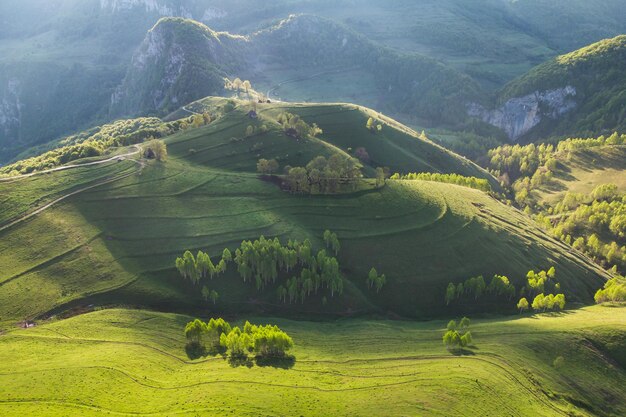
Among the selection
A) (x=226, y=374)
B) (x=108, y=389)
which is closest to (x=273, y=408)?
(x=226, y=374)

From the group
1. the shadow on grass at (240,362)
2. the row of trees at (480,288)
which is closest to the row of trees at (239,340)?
the shadow on grass at (240,362)

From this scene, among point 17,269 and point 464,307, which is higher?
point 17,269

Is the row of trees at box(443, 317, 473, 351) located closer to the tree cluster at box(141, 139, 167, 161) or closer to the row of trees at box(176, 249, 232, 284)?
the row of trees at box(176, 249, 232, 284)

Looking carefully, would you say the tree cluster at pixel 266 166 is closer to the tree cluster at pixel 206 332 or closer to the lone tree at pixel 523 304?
the tree cluster at pixel 206 332

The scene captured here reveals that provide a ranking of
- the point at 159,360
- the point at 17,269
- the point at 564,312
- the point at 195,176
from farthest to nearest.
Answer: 1. the point at 195,176
2. the point at 564,312
3. the point at 17,269
4. the point at 159,360

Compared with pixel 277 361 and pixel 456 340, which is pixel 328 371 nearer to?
pixel 277 361

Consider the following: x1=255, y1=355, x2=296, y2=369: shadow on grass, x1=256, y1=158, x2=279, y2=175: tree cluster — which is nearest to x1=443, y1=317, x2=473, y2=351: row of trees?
x1=255, y1=355, x2=296, y2=369: shadow on grass

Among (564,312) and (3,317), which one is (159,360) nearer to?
(3,317)
